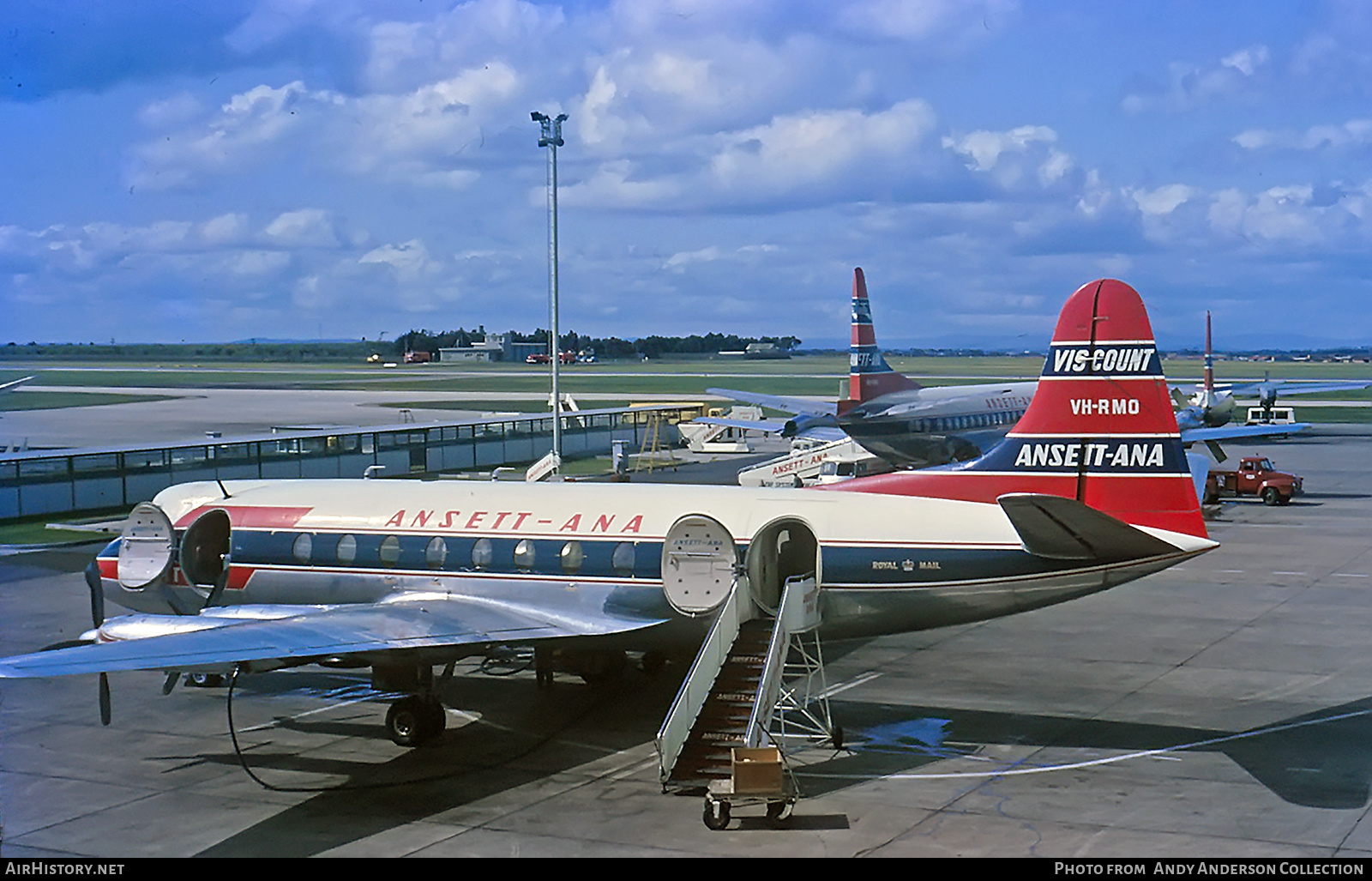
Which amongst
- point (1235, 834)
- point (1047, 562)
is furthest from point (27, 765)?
point (1235, 834)

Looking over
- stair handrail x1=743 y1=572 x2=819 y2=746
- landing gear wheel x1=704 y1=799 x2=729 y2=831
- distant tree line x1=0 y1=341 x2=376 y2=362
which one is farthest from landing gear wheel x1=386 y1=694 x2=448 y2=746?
distant tree line x1=0 y1=341 x2=376 y2=362

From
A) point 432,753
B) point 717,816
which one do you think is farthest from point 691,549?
point 717,816

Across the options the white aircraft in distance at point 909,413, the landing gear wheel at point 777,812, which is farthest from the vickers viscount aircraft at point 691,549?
the white aircraft in distance at point 909,413

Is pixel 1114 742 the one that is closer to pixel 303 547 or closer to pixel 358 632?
pixel 358 632

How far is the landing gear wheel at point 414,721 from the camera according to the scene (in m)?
20.4

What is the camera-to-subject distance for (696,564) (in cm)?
2125

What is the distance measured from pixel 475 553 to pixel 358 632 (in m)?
3.61

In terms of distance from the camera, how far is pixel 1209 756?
64.1 ft

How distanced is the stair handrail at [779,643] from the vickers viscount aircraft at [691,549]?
0.23 metres

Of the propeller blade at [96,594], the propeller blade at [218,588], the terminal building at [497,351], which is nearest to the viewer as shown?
the propeller blade at [96,594]

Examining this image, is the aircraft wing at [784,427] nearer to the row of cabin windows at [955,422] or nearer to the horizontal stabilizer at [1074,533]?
the row of cabin windows at [955,422]

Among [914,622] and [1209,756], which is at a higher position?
[914,622]

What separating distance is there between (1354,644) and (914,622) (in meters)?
12.4
